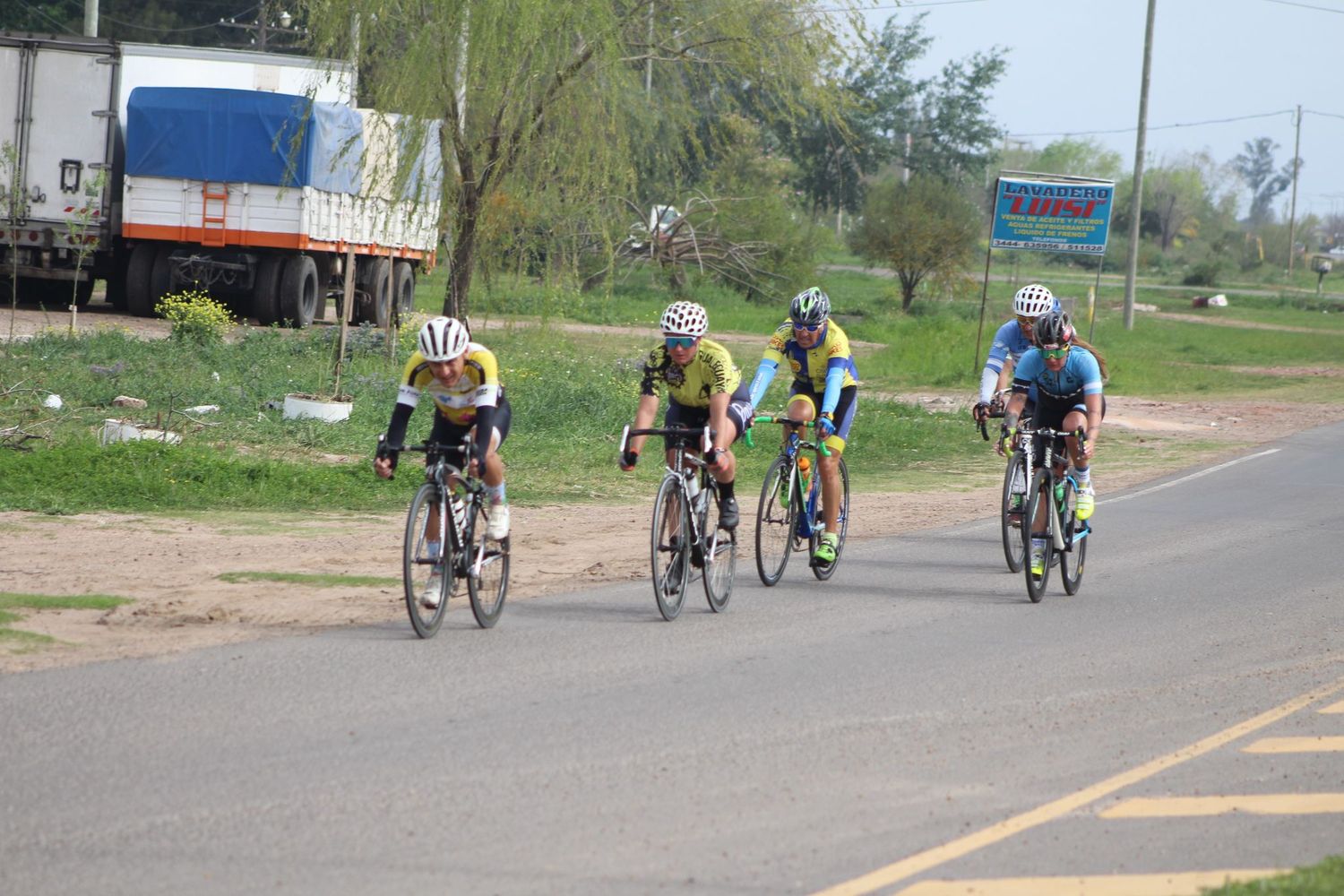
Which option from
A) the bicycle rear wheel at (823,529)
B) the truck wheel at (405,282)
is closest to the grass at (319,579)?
the bicycle rear wheel at (823,529)

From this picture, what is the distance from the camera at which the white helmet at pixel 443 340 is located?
841 centimetres

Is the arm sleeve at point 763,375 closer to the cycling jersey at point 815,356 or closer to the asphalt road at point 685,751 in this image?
the cycling jersey at point 815,356

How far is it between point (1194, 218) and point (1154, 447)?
457 feet

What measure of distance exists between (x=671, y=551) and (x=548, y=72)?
1271 cm

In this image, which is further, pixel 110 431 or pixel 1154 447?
pixel 1154 447

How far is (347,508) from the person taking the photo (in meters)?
13.5

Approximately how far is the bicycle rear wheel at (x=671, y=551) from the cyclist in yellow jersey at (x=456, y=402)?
2.94ft

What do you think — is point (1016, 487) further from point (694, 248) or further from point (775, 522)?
point (694, 248)

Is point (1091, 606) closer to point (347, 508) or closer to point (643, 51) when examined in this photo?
point (347, 508)

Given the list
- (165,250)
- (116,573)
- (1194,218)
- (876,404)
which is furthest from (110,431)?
(1194,218)

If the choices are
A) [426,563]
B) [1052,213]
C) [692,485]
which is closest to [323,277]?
[1052,213]

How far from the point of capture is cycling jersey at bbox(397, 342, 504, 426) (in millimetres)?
8719

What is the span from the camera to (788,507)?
35.2 ft

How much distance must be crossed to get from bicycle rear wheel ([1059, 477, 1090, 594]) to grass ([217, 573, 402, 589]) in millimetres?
4436
